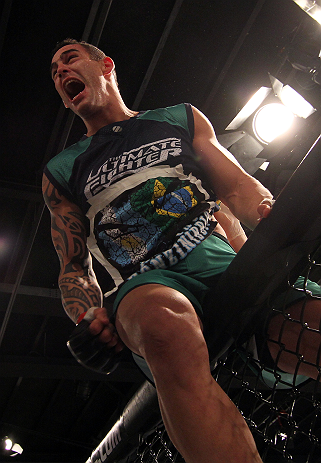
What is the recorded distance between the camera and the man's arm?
1.03 meters

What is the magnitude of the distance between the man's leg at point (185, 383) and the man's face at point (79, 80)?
96 centimetres

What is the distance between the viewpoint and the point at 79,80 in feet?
5.08

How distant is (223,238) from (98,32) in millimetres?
1985

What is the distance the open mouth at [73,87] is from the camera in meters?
1.55

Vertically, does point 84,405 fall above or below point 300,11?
below

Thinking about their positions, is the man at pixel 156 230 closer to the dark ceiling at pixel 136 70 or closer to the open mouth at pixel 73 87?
the open mouth at pixel 73 87

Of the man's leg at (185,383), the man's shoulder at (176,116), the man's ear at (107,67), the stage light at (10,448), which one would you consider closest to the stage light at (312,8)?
the man's ear at (107,67)

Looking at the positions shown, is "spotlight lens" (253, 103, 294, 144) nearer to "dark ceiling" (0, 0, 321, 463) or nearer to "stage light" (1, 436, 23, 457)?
"dark ceiling" (0, 0, 321, 463)

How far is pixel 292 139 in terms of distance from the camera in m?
2.89

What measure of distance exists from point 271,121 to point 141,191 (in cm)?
220

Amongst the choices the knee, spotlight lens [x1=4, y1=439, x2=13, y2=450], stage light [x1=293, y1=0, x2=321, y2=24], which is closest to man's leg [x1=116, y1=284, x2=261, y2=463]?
the knee

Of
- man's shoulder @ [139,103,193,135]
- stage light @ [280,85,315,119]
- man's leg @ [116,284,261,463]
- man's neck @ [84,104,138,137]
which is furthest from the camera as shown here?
stage light @ [280,85,315,119]

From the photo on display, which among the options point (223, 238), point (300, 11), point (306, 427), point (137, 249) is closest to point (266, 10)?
point (300, 11)

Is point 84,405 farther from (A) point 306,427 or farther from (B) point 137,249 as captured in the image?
(B) point 137,249
